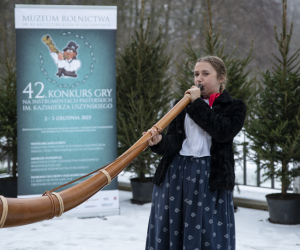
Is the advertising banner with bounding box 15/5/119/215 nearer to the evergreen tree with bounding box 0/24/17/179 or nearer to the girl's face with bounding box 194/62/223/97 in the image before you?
the evergreen tree with bounding box 0/24/17/179

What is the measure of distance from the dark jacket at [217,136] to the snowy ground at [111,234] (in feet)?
5.40

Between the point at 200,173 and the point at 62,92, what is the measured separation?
2.79m

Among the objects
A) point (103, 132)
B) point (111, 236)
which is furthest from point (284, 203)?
point (103, 132)

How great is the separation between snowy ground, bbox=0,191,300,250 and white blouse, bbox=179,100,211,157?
1662mm

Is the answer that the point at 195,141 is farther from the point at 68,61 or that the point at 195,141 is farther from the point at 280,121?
the point at 68,61

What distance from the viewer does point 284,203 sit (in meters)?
4.24

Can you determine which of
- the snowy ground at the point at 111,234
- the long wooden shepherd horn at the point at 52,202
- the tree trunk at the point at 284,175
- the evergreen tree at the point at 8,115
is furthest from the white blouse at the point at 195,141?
the evergreen tree at the point at 8,115

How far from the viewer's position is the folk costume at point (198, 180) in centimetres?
208

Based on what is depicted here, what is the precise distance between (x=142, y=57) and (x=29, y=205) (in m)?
4.00

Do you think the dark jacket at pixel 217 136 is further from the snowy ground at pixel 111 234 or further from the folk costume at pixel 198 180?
the snowy ground at pixel 111 234

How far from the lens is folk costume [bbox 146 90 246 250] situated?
6.81 ft

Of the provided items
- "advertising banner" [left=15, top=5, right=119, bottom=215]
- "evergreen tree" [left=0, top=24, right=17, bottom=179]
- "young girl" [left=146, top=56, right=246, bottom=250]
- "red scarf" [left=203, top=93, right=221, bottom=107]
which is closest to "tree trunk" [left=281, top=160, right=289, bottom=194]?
"advertising banner" [left=15, top=5, right=119, bottom=215]

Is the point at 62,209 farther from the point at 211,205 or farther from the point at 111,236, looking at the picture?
the point at 111,236

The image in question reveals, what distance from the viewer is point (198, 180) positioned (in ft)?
7.03
